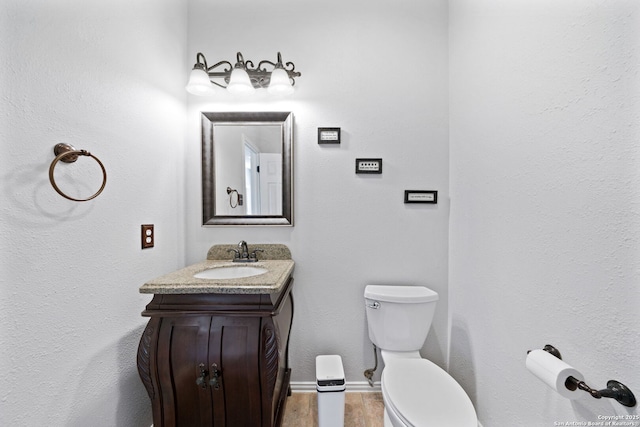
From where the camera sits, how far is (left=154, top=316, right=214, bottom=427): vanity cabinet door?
1.07m

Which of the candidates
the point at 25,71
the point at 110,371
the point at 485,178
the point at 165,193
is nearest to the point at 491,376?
the point at 485,178

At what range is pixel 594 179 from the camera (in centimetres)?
75

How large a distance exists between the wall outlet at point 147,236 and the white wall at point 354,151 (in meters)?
0.49

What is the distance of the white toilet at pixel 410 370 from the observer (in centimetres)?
97

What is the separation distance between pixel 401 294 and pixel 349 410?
74 centimetres

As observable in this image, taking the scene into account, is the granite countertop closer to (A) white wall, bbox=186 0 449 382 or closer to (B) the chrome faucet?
(B) the chrome faucet

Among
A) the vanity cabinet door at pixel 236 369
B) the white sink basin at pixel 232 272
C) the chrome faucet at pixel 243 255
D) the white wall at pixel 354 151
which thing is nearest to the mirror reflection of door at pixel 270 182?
the white wall at pixel 354 151

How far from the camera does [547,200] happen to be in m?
0.92

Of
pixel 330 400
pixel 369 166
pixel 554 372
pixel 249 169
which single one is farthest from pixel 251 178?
pixel 554 372

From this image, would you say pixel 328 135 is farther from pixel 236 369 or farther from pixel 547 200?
pixel 236 369

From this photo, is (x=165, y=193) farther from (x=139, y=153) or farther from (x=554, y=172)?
(x=554, y=172)

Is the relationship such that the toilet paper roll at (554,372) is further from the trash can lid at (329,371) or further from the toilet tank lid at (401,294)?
the trash can lid at (329,371)

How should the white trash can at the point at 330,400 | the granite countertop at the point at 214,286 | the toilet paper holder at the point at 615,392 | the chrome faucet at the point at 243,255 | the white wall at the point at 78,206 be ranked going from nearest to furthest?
1. the toilet paper holder at the point at 615,392
2. the white wall at the point at 78,206
3. the granite countertop at the point at 214,286
4. the white trash can at the point at 330,400
5. the chrome faucet at the point at 243,255

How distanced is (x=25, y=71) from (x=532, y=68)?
1.73m
